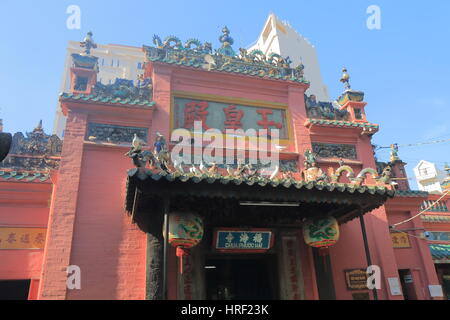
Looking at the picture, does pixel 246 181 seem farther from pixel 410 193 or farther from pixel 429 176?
pixel 429 176

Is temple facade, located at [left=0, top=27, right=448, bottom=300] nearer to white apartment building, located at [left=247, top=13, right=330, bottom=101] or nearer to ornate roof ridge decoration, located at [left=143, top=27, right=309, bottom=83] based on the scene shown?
ornate roof ridge decoration, located at [left=143, top=27, right=309, bottom=83]

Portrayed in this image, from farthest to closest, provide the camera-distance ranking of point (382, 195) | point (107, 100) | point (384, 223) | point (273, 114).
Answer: point (273, 114) → point (384, 223) → point (107, 100) → point (382, 195)

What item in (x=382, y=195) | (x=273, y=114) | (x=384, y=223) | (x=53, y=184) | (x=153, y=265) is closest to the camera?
(x=382, y=195)

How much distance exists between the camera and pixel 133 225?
7742 millimetres

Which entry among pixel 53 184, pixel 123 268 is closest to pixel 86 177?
pixel 53 184

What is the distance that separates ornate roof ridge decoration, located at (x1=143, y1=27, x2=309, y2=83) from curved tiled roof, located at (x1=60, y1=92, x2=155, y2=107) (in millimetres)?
1406

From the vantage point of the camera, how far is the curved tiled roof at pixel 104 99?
844cm

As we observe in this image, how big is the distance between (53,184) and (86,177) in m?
0.72

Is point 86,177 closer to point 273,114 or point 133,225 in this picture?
point 133,225

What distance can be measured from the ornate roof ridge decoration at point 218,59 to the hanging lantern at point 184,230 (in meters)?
4.67

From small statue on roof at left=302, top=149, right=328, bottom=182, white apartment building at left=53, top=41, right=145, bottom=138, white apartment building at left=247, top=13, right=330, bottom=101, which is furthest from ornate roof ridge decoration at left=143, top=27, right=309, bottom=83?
white apartment building at left=53, top=41, right=145, bottom=138

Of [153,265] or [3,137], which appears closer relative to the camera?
[3,137]

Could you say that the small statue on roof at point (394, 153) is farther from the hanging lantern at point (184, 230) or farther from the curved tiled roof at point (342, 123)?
the hanging lantern at point (184, 230)

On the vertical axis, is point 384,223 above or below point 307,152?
below
